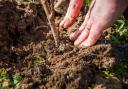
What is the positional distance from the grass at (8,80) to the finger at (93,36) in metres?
0.57

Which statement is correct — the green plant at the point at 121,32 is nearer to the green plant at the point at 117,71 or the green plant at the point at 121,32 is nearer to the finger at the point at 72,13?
the green plant at the point at 117,71

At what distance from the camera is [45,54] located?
8.59ft

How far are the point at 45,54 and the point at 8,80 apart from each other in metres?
0.38

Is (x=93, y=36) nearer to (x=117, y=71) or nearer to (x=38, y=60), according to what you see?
(x=117, y=71)

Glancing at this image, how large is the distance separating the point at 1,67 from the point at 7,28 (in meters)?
0.40

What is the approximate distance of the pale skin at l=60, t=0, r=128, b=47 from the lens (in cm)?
239

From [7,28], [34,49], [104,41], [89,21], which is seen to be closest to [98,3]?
[89,21]

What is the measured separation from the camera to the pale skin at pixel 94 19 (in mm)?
2393

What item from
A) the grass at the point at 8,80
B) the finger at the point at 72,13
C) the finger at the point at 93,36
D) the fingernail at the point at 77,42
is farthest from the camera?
the finger at the point at 72,13

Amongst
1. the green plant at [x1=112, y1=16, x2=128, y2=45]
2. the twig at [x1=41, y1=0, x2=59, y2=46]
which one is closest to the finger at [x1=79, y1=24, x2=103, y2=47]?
the twig at [x1=41, y1=0, x2=59, y2=46]

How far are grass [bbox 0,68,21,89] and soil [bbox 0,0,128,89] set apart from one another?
4cm

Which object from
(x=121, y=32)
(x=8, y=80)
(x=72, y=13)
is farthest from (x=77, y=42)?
(x=8, y=80)

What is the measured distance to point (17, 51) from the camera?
2.62 meters

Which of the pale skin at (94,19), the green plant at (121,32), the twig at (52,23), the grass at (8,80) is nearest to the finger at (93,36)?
the pale skin at (94,19)
